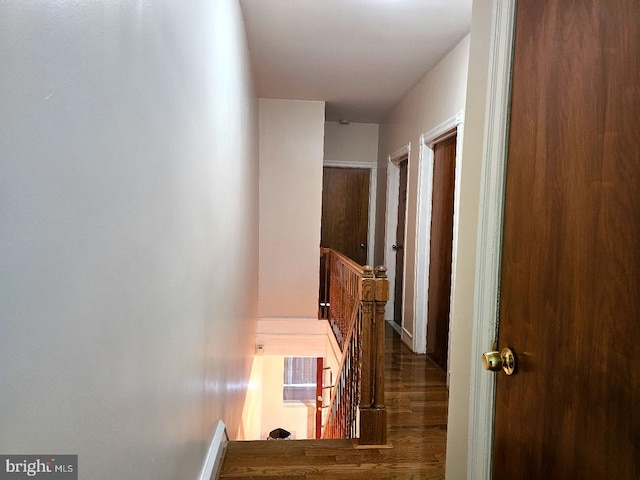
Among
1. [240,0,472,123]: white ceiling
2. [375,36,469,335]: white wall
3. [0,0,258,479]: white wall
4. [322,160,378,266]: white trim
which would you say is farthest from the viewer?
[322,160,378,266]: white trim

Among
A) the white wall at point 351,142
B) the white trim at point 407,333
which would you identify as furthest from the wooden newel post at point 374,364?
the white wall at point 351,142

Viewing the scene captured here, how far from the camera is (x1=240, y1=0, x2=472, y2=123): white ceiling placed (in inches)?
105

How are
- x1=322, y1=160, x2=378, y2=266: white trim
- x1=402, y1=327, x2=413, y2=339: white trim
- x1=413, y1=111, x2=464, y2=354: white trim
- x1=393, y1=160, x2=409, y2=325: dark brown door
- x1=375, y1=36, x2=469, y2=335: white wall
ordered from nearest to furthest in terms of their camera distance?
x1=375, y1=36, x2=469, y2=335: white wall → x1=413, y1=111, x2=464, y2=354: white trim → x1=402, y1=327, x2=413, y2=339: white trim → x1=393, y1=160, x2=409, y2=325: dark brown door → x1=322, y1=160, x2=378, y2=266: white trim

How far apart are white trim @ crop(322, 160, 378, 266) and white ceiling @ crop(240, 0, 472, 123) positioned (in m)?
1.21

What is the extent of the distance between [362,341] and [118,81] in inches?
77.8

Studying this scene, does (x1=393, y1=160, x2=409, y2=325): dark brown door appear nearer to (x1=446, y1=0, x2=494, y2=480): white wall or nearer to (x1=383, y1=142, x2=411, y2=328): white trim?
(x1=383, y1=142, x2=411, y2=328): white trim

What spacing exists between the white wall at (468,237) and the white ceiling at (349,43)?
5.08 feet

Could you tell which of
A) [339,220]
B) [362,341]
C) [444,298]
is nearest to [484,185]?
[362,341]

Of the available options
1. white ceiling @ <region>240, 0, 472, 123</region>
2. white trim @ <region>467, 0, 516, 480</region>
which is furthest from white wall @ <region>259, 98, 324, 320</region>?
white trim @ <region>467, 0, 516, 480</region>

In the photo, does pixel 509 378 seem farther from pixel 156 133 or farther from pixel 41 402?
pixel 156 133

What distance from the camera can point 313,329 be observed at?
16.8 feet

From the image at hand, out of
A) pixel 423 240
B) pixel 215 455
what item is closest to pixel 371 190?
pixel 423 240

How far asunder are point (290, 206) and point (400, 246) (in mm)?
1451

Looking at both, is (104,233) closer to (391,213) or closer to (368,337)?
(368,337)
